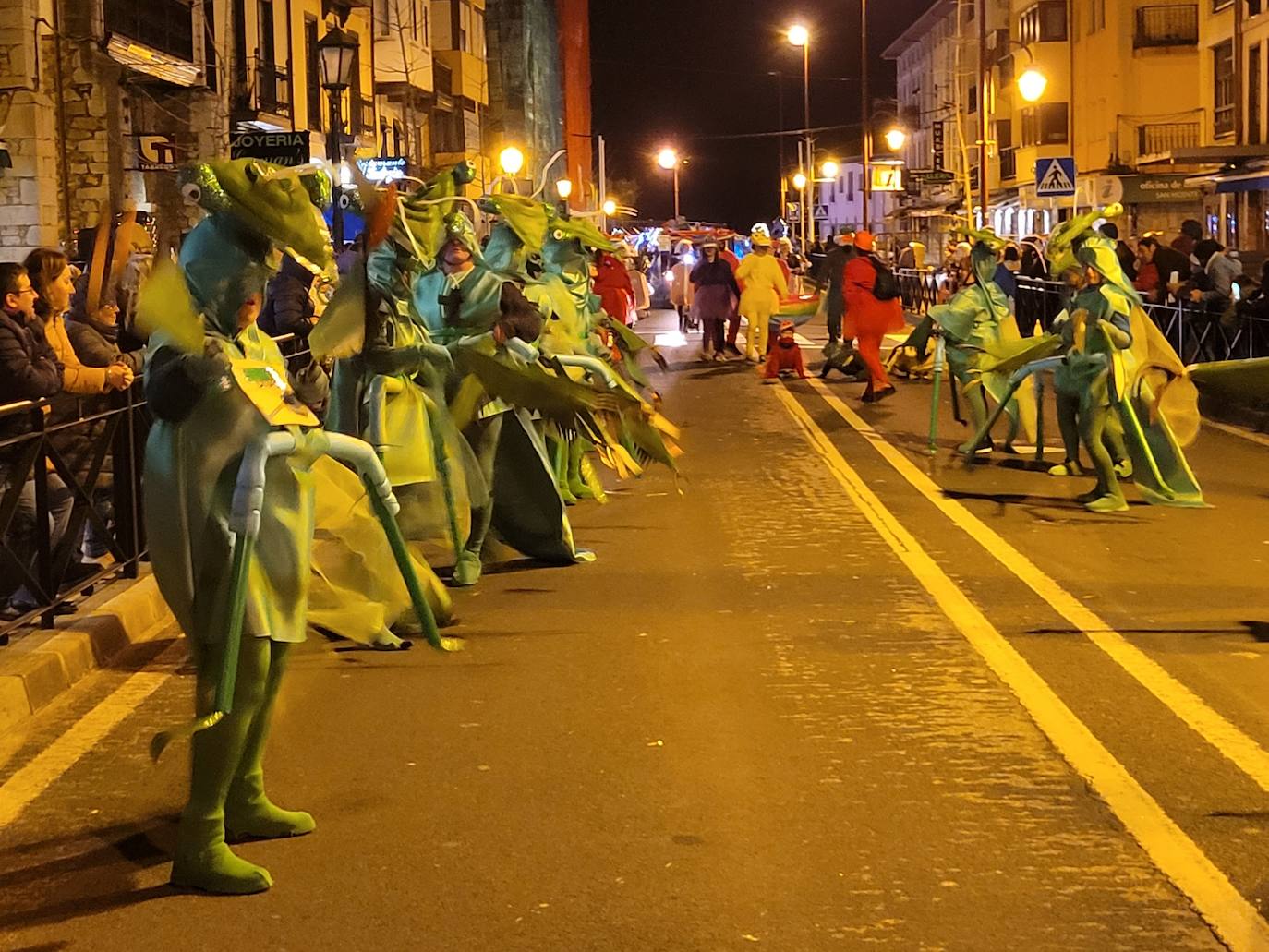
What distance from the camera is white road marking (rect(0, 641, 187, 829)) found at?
19.6ft

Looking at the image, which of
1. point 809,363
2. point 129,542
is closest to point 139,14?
point 809,363

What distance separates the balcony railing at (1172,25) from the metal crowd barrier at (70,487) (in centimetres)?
4950

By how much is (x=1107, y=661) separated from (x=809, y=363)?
63.2 ft

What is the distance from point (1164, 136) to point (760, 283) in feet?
106

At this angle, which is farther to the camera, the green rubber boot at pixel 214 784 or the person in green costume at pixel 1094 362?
the person in green costume at pixel 1094 362

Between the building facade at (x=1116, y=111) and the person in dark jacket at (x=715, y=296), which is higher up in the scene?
A: the building facade at (x=1116, y=111)

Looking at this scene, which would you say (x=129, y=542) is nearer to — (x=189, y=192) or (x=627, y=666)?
(x=627, y=666)

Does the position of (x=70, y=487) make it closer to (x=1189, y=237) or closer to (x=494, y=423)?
(x=494, y=423)

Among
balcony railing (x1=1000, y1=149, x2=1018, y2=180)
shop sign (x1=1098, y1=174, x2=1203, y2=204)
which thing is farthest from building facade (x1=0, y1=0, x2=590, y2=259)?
balcony railing (x1=1000, y1=149, x2=1018, y2=180)

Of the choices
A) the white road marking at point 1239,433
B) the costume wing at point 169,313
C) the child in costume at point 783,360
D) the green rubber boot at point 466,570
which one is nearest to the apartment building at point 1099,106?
the child in costume at point 783,360

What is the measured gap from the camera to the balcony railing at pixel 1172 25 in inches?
2130

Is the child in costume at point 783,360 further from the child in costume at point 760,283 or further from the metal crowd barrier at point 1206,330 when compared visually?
the metal crowd barrier at point 1206,330

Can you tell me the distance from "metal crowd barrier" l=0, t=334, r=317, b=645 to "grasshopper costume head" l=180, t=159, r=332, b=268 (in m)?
3.11

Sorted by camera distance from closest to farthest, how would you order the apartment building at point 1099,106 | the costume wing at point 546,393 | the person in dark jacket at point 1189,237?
the costume wing at point 546,393
the person in dark jacket at point 1189,237
the apartment building at point 1099,106
